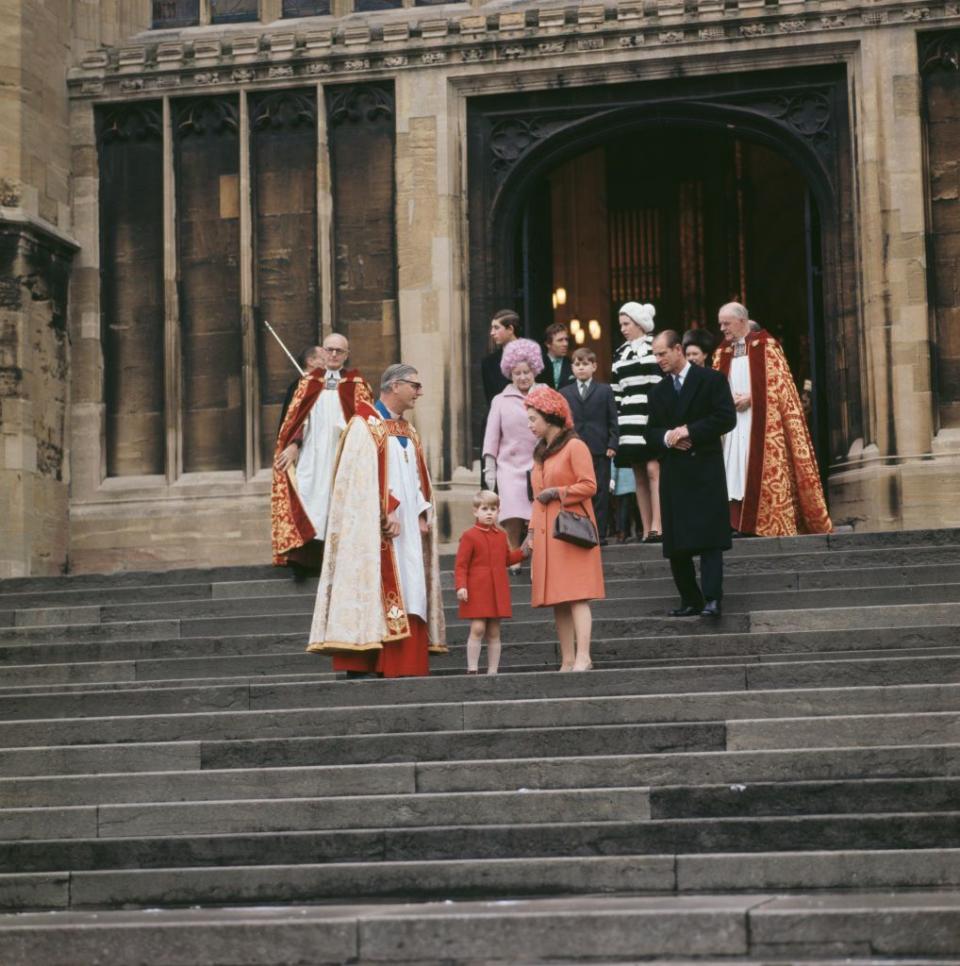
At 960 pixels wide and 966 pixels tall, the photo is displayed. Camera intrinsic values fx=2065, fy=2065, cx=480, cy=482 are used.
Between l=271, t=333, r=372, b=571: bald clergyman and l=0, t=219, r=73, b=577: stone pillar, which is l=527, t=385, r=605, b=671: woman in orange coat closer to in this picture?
l=271, t=333, r=372, b=571: bald clergyman

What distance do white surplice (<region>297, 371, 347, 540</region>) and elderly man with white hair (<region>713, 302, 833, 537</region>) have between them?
9.13 ft

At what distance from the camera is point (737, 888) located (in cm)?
801

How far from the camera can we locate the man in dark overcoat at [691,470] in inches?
457

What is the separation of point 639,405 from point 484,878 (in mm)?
6491

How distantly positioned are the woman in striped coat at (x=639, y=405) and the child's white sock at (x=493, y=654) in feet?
9.42

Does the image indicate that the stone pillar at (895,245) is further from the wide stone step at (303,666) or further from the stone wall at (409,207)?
the wide stone step at (303,666)

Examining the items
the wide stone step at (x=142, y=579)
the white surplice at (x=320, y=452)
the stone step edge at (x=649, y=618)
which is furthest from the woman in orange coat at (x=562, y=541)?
the wide stone step at (x=142, y=579)

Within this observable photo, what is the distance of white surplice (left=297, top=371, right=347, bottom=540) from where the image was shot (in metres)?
14.6

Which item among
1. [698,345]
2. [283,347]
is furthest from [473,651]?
[283,347]

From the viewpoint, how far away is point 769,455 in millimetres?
13938

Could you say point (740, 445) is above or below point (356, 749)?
above

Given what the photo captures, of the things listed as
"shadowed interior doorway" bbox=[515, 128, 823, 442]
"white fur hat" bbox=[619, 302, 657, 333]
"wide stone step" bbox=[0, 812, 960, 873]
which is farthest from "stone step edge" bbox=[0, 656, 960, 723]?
"shadowed interior doorway" bbox=[515, 128, 823, 442]

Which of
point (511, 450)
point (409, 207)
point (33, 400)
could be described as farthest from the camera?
point (409, 207)

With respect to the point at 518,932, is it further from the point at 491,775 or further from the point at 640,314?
the point at 640,314
